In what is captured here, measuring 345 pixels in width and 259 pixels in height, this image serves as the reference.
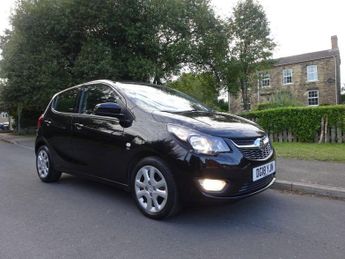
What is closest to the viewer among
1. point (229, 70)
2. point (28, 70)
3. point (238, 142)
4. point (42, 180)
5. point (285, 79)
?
point (238, 142)

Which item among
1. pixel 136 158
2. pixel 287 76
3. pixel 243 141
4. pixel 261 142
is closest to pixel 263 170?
pixel 261 142

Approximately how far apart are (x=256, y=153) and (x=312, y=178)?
7.47 feet

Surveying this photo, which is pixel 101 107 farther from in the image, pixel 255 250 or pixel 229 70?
pixel 229 70

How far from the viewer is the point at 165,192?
3795mm

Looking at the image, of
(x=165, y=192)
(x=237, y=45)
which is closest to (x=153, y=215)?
(x=165, y=192)

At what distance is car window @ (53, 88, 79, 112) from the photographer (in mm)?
5460

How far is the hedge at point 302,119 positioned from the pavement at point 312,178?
372 centimetres

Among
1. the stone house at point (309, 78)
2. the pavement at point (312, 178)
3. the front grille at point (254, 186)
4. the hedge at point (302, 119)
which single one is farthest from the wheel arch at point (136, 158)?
the stone house at point (309, 78)

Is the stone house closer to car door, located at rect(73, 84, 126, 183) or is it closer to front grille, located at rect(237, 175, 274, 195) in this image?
car door, located at rect(73, 84, 126, 183)

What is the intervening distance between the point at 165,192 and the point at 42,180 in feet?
11.0

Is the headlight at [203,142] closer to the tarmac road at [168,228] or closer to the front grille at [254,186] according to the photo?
the front grille at [254,186]

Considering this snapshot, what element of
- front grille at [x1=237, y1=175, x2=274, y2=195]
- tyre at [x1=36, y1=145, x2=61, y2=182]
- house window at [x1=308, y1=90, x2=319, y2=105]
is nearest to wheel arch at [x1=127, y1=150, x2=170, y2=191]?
front grille at [x1=237, y1=175, x2=274, y2=195]

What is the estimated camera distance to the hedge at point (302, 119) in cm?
1012

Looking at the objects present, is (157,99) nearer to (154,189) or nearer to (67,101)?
(154,189)
